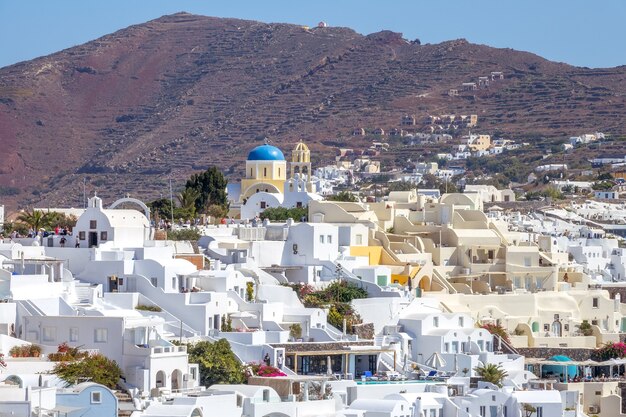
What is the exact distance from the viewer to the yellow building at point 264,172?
77062 millimetres

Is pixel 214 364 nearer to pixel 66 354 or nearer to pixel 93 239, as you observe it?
pixel 66 354

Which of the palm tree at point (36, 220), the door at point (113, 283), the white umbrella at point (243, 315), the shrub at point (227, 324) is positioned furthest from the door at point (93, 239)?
the palm tree at point (36, 220)

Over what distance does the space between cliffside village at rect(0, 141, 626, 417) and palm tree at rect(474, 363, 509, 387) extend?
0.41 ft

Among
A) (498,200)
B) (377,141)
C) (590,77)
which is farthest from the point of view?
(590,77)

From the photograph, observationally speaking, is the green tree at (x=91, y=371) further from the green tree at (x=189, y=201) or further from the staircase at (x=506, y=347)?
the green tree at (x=189, y=201)

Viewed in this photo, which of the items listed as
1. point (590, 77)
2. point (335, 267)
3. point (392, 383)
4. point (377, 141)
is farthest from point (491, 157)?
point (392, 383)

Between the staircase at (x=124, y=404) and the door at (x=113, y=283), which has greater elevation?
the door at (x=113, y=283)

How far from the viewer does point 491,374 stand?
50844 mm

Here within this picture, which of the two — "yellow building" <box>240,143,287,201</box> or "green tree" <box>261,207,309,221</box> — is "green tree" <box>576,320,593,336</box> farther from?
"yellow building" <box>240,143,287,201</box>

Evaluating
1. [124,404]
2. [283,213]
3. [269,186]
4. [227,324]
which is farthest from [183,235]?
[124,404]

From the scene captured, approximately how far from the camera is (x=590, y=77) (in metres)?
190

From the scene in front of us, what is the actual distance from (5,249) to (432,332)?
11434 millimetres

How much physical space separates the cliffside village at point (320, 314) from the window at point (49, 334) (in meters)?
0.05

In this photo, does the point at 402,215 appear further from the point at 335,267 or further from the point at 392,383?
the point at 392,383
